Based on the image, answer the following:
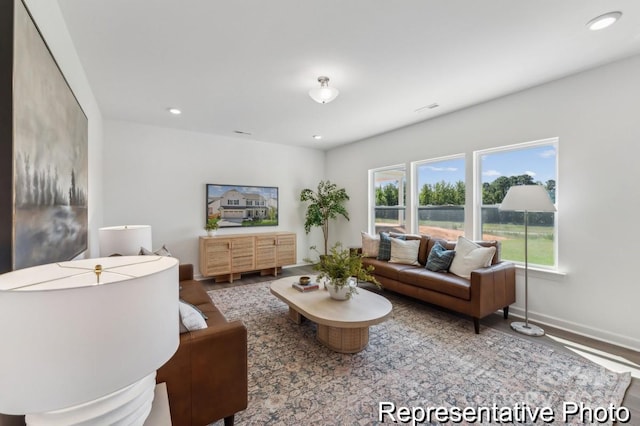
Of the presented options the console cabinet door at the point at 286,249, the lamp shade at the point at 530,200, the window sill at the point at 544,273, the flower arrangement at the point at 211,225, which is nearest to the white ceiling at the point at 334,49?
the lamp shade at the point at 530,200

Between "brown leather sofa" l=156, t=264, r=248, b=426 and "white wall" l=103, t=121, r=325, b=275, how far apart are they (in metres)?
3.72

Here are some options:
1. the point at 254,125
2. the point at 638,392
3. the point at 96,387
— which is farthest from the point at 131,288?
the point at 254,125

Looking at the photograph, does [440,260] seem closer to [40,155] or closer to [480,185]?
[480,185]

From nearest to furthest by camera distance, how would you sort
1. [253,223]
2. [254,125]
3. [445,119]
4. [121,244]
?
1. [121,244]
2. [445,119]
3. [254,125]
4. [253,223]

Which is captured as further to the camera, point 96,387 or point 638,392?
point 638,392

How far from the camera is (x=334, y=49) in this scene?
7.91 feet

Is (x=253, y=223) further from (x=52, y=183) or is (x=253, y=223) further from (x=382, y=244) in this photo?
(x=52, y=183)

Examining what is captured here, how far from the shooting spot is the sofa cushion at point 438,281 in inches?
117

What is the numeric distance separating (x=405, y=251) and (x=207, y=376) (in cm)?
317

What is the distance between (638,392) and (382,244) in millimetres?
2808

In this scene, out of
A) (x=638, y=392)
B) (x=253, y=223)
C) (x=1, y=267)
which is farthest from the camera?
(x=253, y=223)

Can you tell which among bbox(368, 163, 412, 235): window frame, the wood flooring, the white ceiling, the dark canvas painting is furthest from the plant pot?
bbox(368, 163, 412, 235): window frame

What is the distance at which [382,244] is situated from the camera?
4328 millimetres

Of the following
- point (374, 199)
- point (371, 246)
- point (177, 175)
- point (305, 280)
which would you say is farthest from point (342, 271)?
point (177, 175)
